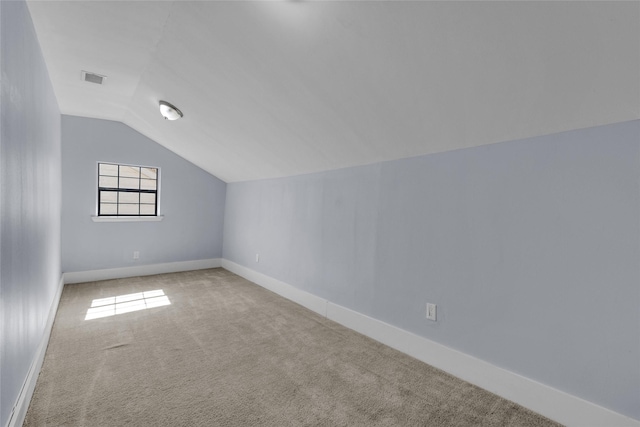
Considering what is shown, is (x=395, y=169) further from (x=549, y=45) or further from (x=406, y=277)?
(x=549, y=45)

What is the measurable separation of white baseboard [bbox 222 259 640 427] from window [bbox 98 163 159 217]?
3.34 meters

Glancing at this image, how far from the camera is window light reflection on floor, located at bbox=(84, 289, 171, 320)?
3.18 metres

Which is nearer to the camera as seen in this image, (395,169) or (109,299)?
(395,169)

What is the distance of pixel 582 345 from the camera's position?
63.1 inches

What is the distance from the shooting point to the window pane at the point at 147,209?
4.80m

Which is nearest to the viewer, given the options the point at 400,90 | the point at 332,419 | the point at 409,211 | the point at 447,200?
the point at 332,419

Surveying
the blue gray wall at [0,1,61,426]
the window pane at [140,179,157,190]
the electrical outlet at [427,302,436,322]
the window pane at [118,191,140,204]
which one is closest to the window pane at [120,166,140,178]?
the window pane at [140,179,157,190]

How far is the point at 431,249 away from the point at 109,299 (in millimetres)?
3584

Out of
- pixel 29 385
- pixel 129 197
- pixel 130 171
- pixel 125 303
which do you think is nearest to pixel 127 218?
pixel 129 197

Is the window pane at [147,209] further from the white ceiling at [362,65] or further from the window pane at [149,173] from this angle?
the white ceiling at [362,65]

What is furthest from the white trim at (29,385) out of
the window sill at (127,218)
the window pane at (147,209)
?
the window pane at (147,209)

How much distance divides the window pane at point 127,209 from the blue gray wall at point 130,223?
0.23 m

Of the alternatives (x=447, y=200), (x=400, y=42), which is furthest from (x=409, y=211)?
(x=400, y=42)

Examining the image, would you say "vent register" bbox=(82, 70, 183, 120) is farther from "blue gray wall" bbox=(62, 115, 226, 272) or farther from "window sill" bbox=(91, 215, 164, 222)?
"window sill" bbox=(91, 215, 164, 222)
